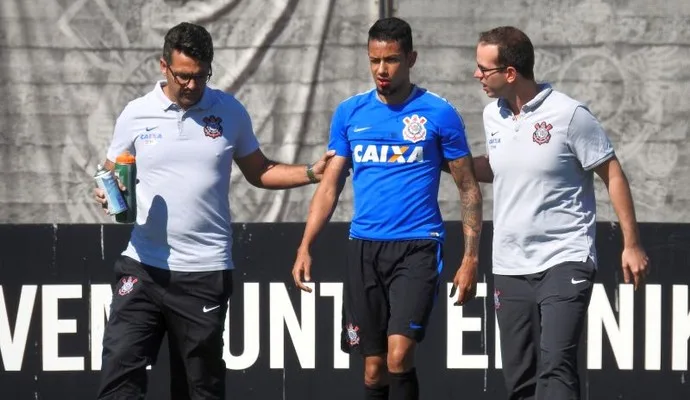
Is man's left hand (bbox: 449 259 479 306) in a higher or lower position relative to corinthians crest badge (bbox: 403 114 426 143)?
lower

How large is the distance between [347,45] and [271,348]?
6.62 feet

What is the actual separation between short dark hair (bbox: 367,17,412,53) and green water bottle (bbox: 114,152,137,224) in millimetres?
1273

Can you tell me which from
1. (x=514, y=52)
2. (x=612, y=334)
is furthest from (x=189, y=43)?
(x=612, y=334)

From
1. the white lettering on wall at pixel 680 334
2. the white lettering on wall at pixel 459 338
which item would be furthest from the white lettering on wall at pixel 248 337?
the white lettering on wall at pixel 680 334

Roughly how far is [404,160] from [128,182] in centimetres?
129

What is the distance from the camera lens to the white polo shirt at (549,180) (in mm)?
6188

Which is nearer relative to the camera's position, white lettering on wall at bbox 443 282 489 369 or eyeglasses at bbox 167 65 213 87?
eyeglasses at bbox 167 65 213 87

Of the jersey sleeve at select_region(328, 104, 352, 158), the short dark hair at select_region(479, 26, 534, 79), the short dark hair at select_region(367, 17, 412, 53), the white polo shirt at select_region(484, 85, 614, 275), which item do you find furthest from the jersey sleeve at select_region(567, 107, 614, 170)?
the jersey sleeve at select_region(328, 104, 352, 158)

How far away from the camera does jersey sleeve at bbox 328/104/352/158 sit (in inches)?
259

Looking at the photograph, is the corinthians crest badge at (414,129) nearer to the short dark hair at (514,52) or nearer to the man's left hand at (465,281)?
the short dark hair at (514,52)

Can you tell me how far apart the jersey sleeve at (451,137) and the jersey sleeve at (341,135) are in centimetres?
47

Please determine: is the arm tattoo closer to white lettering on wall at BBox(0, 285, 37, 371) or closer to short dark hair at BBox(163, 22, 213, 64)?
short dark hair at BBox(163, 22, 213, 64)

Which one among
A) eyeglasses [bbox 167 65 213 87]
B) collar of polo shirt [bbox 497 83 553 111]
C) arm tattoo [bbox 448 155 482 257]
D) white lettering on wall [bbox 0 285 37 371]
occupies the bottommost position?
white lettering on wall [bbox 0 285 37 371]

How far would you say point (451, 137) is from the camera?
642 centimetres
